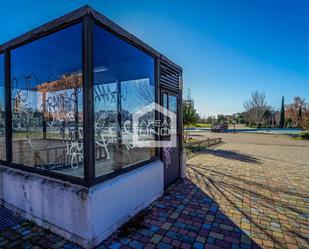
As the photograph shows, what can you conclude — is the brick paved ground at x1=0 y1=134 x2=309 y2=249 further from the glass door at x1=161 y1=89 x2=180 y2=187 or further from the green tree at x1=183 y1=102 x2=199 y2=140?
the green tree at x1=183 y1=102 x2=199 y2=140

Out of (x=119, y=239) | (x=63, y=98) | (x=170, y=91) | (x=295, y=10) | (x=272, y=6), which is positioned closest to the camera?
(x=119, y=239)

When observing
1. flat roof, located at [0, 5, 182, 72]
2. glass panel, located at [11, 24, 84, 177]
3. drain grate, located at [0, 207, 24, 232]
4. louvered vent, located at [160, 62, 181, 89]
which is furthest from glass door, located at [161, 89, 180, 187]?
drain grate, located at [0, 207, 24, 232]

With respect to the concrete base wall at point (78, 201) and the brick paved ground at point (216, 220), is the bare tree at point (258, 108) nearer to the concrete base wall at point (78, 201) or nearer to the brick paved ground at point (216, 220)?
the brick paved ground at point (216, 220)

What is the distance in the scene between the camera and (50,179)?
7.43 ft

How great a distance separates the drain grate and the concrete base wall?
0.08 metres

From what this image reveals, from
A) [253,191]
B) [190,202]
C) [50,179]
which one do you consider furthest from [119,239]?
[253,191]

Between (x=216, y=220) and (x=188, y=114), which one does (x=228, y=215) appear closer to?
(x=216, y=220)

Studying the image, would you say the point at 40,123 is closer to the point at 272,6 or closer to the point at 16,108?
the point at 16,108

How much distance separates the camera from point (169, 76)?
154 inches

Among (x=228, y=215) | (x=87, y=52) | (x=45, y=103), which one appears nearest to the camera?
(x=87, y=52)

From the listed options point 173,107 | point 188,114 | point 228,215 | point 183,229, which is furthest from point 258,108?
point 183,229

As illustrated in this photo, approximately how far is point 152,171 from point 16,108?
2532 millimetres

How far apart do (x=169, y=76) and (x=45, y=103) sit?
96.7 inches

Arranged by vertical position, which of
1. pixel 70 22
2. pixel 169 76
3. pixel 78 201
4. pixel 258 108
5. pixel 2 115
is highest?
pixel 258 108
